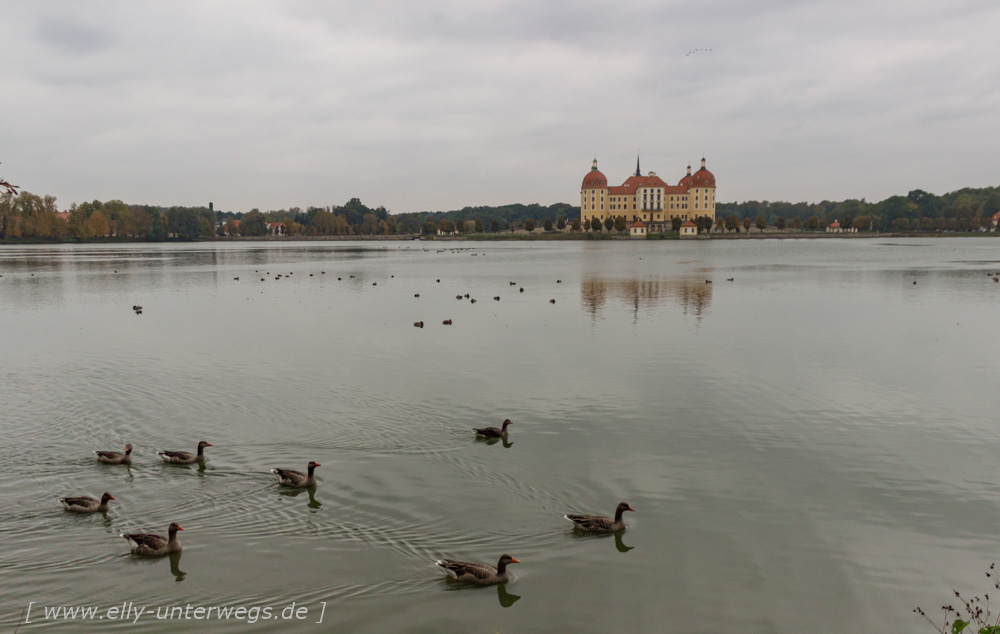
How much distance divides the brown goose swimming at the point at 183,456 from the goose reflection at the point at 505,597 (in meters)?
6.88

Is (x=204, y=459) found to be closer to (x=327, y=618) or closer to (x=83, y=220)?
(x=327, y=618)

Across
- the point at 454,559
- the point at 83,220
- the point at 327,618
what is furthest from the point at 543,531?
the point at 83,220

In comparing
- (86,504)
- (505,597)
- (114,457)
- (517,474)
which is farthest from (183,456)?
(505,597)

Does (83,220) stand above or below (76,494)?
above

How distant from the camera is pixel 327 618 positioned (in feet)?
26.1

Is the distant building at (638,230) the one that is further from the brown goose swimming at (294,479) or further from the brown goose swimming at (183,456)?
the brown goose swimming at (294,479)

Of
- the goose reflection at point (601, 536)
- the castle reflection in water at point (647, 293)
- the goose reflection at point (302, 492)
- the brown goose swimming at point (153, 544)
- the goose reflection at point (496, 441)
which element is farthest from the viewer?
the castle reflection in water at point (647, 293)

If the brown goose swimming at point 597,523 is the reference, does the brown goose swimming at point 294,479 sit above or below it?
above

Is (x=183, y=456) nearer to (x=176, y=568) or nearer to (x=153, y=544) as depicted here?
(x=153, y=544)

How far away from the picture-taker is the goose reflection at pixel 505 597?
325 inches

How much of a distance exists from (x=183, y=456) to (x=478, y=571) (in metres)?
6.84

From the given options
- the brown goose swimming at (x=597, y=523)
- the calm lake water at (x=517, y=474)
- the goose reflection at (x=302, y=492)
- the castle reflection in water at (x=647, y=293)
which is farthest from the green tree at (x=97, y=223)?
the brown goose swimming at (x=597, y=523)

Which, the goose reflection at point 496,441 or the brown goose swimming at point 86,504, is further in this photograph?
the goose reflection at point 496,441

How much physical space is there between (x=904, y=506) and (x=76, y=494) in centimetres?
1391
